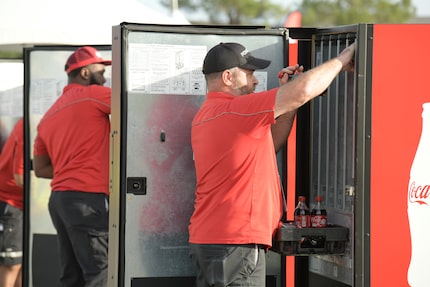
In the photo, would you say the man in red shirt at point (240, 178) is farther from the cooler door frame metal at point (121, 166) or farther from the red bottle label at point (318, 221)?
the cooler door frame metal at point (121, 166)

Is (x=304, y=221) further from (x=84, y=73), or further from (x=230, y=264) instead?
(x=84, y=73)

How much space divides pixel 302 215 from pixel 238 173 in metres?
0.53

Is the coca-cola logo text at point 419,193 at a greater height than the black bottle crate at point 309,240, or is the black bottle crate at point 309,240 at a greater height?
the coca-cola logo text at point 419,193

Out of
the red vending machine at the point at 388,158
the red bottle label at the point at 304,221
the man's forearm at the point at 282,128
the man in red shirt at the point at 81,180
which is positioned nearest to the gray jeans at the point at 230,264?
the red bottle label at the point at 304,221

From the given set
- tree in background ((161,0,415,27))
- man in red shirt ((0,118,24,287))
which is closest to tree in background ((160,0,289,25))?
tree in background ((161,0,415,27))

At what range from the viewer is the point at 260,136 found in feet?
17.5

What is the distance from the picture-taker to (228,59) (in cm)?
550

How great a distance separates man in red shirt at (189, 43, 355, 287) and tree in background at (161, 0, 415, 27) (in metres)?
34.7

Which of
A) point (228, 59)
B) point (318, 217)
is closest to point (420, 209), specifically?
point (318, 217)

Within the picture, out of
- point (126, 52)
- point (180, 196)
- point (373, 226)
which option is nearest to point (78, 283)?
point (180, 196)

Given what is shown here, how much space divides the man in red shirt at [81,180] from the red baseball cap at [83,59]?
12.4 inches

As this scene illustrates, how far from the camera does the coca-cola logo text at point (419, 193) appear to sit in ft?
17.8

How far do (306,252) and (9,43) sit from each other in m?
4.15

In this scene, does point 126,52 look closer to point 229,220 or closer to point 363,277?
point 229,220
